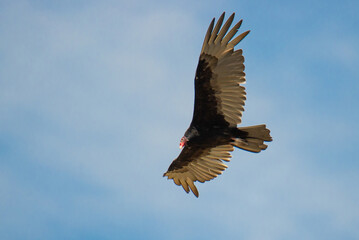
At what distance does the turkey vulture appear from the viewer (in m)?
8.27

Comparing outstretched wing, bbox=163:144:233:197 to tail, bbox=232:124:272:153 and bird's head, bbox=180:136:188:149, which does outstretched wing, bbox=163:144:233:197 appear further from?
tail, bbox=232:124:272:153

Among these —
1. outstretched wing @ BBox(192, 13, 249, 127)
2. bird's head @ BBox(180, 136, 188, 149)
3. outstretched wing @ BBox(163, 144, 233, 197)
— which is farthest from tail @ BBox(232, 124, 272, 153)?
bird's head @ BBox(180, 136, 188, 149)

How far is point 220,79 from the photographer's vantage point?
27.6 feet

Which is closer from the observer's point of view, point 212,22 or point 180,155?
point 212,22

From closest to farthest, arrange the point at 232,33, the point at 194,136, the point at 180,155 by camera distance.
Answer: the point at 232,33
the point at 194,136
the point at 180,155

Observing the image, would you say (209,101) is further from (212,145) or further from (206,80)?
(212,145)

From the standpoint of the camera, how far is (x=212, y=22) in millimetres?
8266

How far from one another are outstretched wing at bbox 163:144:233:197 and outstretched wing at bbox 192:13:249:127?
92cm

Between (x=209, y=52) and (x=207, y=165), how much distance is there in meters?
2.25

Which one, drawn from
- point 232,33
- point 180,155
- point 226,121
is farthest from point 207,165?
point 232,33

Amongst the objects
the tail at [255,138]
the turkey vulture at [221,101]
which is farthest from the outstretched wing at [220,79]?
the tail at [255,138]

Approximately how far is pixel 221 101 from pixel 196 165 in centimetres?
161

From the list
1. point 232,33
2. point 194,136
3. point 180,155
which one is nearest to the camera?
point 232,33

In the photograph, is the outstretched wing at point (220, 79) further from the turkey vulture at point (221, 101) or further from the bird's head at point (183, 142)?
the bird's head at point (183, 142)
